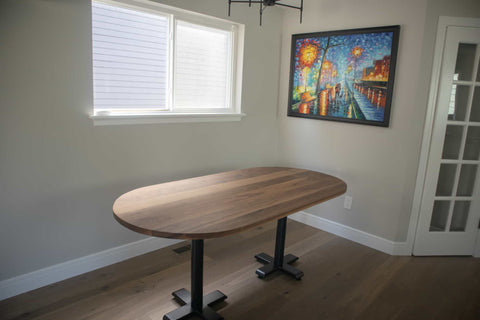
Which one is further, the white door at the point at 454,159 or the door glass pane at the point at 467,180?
the door glass pane at the point at 467,180

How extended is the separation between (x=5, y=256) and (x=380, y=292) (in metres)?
2.50

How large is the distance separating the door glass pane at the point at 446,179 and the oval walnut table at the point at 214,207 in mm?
1092

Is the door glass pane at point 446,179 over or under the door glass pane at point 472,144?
under

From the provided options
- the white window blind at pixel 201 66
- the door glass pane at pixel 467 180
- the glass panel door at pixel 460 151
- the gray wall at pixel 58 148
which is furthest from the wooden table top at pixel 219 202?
the door glass pane at pixel 467 180

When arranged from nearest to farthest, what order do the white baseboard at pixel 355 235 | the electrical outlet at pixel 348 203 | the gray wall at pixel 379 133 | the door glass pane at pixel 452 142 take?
the gray wall at pixel 379 133
the door glass pane at pixel 452 142
the white baseboard at pixel 355 235
the electrical outlet at pixel 348 203

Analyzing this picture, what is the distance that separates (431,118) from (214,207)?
203cm

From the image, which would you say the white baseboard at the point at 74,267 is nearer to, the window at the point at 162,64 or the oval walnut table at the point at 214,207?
the oval walnut table at the point at 214,207

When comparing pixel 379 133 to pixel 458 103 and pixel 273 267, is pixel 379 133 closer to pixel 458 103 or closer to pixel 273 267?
pixel 458 103

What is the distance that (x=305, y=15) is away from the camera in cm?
335

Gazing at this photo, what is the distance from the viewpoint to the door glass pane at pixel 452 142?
9.25 feet

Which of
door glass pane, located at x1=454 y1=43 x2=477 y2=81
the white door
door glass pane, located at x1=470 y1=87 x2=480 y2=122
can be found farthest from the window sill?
door glass pane, located at x1=470 y1=87 x2=480 y2=122

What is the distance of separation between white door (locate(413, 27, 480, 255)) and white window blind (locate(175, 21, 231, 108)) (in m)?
1.87

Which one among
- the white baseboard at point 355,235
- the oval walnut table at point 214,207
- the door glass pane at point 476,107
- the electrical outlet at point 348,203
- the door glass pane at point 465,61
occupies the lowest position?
the white baseboard at point 355,235

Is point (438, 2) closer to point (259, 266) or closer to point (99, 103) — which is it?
point (259, 266)
